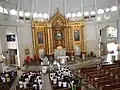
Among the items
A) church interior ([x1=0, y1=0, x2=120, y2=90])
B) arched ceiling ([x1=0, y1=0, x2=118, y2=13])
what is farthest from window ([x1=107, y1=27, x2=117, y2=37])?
arched ceiling ([x1=0, y1=0, x2=118, y2=13])

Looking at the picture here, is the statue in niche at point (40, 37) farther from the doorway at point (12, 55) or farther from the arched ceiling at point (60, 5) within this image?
the doorway at point (12, 55)

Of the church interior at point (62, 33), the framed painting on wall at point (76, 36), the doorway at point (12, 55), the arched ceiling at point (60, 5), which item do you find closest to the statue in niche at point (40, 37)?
the church interior at point (62, 33)

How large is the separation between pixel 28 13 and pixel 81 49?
860cm

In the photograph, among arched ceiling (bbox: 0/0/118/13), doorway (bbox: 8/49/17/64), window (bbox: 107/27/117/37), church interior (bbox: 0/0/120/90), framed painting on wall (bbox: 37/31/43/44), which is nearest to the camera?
church interior (bbox: 0/0/120/90)

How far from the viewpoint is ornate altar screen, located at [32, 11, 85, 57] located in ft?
86.0

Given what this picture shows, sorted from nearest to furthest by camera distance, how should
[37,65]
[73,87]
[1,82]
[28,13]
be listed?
[73,87]
[1,82]
[37,65]
[28,13]

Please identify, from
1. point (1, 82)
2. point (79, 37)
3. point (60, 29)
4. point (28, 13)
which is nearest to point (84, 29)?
point (79, 37)

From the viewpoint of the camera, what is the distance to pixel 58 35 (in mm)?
26906

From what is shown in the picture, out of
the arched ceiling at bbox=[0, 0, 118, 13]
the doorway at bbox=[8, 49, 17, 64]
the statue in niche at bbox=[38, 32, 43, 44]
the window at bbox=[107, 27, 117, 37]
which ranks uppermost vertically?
the arched ceiling at bbox=[0, 0, 118, 13]

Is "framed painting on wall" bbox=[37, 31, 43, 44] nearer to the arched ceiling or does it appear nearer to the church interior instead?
the church interior

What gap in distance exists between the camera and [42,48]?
26422 millimetres

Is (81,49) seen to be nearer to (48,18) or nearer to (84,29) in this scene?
(84,29)

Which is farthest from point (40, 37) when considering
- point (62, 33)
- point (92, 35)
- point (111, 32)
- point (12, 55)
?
point (111, 32)

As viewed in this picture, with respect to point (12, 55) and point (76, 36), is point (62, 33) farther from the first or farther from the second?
point (12, 55)
